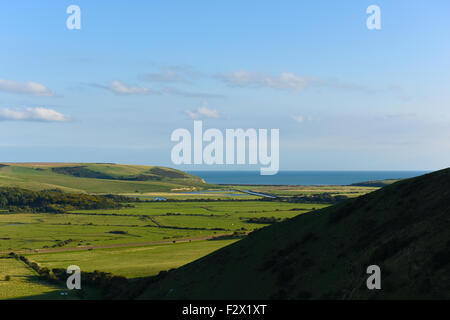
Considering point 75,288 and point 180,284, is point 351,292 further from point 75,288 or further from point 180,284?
point 75,288

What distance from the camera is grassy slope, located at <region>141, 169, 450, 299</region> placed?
109 ft

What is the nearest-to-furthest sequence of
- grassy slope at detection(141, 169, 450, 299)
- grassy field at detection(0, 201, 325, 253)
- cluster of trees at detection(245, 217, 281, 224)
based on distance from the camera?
grassy slope at detection(141, 169, 450, 299) → grassy field at detection(0, 201, 325, 253) → cluster of trees at detection(245, 217, 281, 224)

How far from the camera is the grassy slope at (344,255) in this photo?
33156 mm

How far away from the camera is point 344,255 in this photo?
4475cm

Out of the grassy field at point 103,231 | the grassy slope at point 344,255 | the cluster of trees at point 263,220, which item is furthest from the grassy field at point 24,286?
the cluster of trees at point 263,220

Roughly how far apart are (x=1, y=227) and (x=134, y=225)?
61.6m

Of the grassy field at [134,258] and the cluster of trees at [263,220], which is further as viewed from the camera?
the cluster of trees at [263,220]

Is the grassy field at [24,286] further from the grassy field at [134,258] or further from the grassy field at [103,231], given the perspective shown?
the grassy field at [103,231]

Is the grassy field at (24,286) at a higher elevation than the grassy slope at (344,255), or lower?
lower

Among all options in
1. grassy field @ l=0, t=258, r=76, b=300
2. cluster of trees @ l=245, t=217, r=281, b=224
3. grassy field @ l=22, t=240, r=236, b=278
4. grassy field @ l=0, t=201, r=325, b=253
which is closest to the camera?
grassy field @ l=0, t=258, r=76, b=300

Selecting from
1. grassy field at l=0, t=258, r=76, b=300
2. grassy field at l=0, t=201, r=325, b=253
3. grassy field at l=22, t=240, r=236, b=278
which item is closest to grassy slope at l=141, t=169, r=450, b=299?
grassy field at l=0, t=258, r=76, b=300

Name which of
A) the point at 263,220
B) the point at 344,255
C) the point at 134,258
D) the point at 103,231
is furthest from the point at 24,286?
the point at 263,220

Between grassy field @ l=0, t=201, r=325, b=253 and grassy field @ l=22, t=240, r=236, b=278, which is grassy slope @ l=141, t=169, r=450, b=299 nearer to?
grassy field @ l=22, t=240, r=236, b=278

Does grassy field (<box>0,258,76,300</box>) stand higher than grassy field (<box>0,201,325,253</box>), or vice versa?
grassy field (<box>0,258,76,300</box>)
